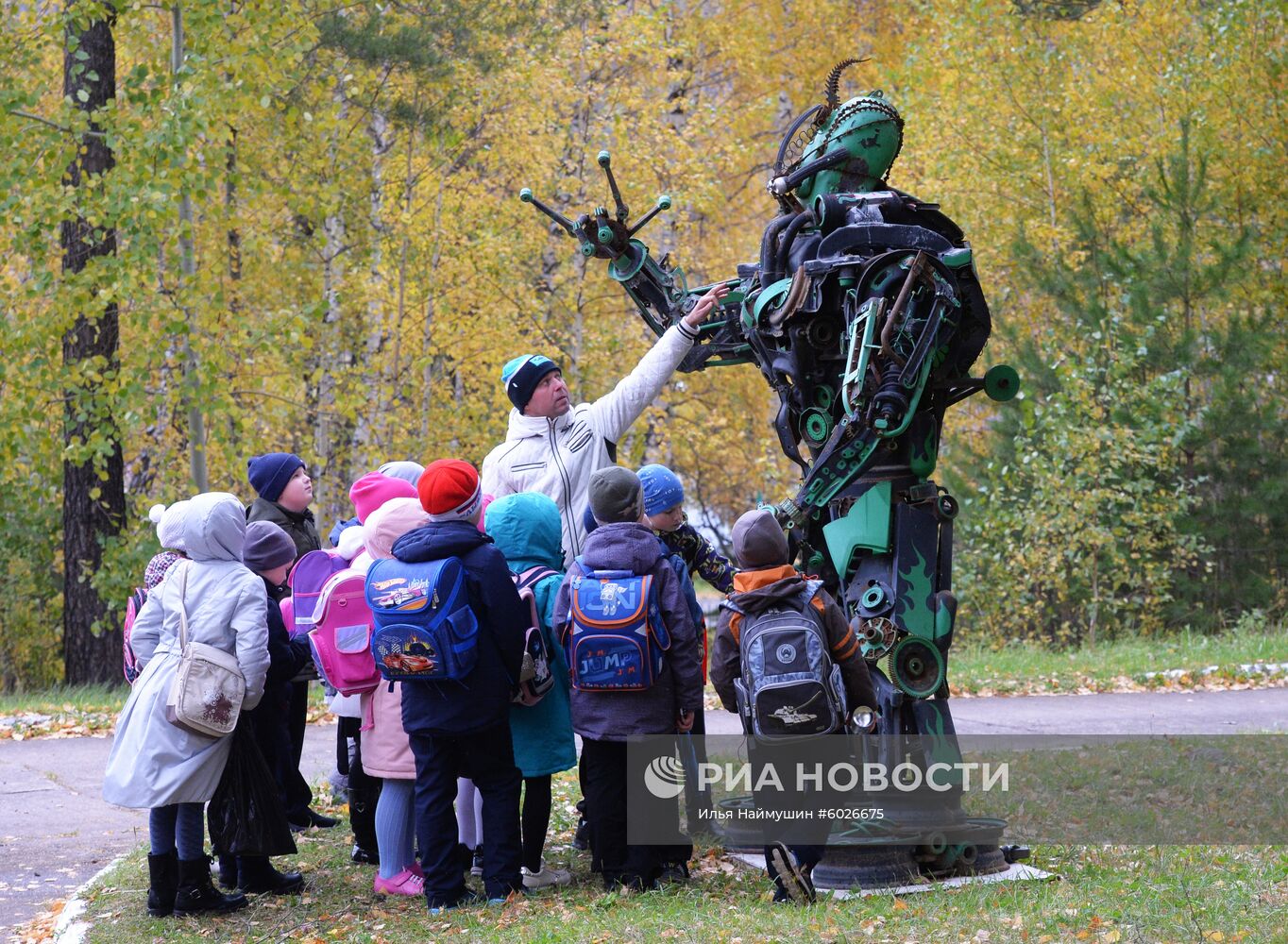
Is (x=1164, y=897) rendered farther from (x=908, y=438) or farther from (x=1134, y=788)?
(x=1134, y=788)

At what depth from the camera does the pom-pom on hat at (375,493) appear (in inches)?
263

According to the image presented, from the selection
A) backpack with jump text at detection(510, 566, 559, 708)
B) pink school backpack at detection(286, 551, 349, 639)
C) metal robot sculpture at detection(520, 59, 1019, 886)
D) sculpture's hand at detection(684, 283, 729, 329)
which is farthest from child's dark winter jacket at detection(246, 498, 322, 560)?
metal robot sculpture at detection(520, 59, 1019, 886)

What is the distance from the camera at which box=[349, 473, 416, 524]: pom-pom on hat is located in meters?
6.68

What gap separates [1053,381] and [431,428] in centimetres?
784

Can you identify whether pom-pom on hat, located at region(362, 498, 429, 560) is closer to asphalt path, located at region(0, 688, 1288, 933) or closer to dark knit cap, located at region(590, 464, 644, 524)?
dark knit cap, located at region(590, 464, 644, 524)

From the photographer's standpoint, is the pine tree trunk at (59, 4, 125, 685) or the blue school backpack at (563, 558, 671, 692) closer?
the blue school backpack at (563, 558, 671, 692)

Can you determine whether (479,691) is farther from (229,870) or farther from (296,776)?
(296,776)

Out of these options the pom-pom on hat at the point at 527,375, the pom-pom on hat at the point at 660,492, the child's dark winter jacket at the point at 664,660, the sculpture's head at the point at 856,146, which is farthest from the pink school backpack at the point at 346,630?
the sculpture's head at the point at 856,146

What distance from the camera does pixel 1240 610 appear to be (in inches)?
615

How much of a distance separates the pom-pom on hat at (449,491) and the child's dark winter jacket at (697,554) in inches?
40.9

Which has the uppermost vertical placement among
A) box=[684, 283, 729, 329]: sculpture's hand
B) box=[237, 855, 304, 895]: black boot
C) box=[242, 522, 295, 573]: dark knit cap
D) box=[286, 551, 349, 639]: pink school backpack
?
box=[684, 283, 729, 329]: sculpture's hand

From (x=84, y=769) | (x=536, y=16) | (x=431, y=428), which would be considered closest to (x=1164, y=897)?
(x=84, y=769)

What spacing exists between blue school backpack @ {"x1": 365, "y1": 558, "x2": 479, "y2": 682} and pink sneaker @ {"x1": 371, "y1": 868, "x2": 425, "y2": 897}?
98 centimetres

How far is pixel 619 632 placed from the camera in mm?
5836
